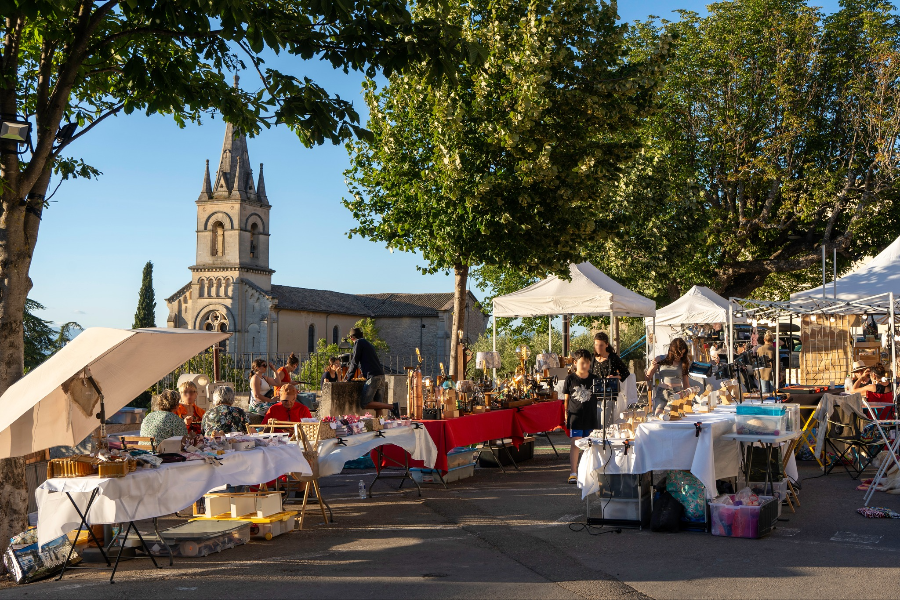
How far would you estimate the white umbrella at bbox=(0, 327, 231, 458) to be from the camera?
20.3 ft

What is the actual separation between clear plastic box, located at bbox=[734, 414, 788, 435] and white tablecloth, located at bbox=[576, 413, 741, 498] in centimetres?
27

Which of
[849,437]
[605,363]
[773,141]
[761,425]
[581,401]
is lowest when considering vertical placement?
[849,437]

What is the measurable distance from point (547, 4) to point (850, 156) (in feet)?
57.8

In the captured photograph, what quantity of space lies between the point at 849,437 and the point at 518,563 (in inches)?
228

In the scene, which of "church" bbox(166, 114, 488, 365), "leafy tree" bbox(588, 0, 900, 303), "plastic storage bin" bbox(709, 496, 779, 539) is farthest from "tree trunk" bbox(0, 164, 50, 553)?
"church" bbox(166, 114, 488, 365)

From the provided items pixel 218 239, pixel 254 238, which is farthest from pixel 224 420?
pixel 254 238

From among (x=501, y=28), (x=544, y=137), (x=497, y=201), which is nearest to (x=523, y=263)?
(x=497, y=201)

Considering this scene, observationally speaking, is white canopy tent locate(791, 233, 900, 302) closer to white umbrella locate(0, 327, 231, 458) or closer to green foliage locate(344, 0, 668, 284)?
green foliage locate(344, 0, 668, 284)

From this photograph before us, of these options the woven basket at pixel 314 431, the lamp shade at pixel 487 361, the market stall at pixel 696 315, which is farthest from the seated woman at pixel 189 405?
the market stall at pixel 696 315

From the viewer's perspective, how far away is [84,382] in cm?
659

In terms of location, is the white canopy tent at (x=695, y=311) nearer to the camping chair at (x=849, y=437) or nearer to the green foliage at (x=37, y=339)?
the camping chair at (x=849, y=437)

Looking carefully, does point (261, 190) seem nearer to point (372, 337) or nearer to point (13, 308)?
point (372, 337)

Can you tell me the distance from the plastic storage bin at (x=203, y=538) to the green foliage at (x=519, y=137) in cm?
848

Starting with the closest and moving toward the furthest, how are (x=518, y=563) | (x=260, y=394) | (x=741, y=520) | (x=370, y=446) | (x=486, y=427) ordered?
1. (x=518, y=563)
2. (x=741, y=520)
3. (x=370, y=446)
4. (x=486, y=427)
5. (x=260, y=394)
